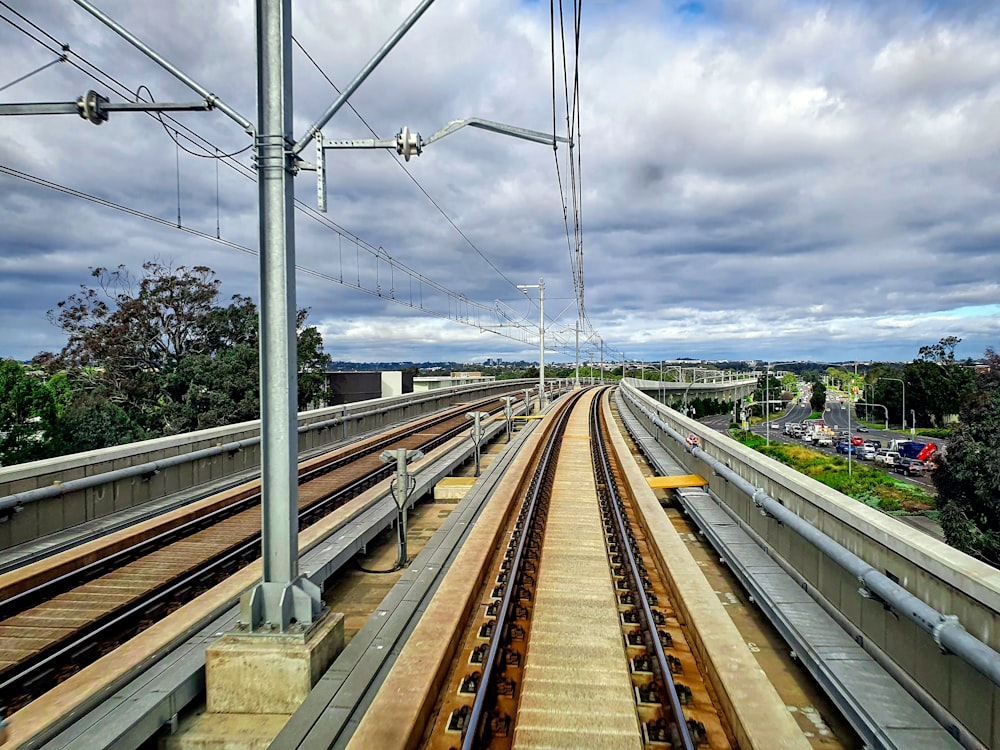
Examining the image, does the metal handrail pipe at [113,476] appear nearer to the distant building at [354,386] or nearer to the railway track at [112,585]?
the railway track at [112,585]

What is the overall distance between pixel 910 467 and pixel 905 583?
6359 cm

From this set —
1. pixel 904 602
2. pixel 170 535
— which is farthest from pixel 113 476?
pixel 904 602

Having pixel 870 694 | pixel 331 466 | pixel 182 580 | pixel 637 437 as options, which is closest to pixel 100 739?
pixel 182 580

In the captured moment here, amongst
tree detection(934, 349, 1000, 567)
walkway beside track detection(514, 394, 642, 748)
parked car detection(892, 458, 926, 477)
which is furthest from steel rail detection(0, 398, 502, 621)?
parked car detection(892, 458, 926, 477)

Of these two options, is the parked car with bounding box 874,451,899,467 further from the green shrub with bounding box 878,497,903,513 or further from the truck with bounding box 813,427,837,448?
the green shrub with bounding box 878,497,903,513

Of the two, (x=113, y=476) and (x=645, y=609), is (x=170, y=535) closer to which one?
(x=113, y=476)

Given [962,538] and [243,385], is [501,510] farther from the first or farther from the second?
[243,385]

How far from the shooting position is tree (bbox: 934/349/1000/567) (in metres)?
24.5

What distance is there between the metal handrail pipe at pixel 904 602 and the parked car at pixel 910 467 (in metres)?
60.7

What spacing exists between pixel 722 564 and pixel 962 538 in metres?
24.3

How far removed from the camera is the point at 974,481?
2616 cm

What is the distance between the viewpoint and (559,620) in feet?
21.0

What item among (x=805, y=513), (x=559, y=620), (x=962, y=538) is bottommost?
(x=962, y=538)

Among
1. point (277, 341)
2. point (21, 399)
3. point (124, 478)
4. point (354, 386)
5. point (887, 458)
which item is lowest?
point (887, 458)
